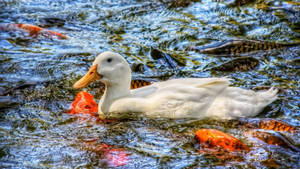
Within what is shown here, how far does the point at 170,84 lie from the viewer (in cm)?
599

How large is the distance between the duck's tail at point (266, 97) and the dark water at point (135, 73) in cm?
9

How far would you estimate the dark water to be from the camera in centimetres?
482

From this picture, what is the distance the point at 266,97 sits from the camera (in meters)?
6.17

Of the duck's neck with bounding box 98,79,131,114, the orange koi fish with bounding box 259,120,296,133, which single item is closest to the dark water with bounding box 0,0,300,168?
the orange koi fish with bounding box 259,120,296,133

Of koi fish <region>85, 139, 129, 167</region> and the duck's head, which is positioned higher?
the duck's head

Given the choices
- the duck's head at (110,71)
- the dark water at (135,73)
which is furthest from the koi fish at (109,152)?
the duck's head at (110,71)

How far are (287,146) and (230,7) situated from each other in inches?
230

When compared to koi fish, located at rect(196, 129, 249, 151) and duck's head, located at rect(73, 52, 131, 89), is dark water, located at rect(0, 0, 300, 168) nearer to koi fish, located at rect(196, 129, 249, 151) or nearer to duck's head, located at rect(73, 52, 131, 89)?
koi fish, located at rect(196, 129, 249, 151)

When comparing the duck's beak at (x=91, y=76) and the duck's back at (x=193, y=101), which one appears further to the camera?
the duck's beak at (x=91, y=76)

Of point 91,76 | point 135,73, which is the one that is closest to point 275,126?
point 91,76

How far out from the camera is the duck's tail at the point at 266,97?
6.10 metres

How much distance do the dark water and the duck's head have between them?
1.63 ft

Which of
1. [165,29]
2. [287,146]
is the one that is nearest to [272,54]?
[165,29]

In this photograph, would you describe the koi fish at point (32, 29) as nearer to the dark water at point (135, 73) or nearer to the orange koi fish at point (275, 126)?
the dark water at point (135, 73)
